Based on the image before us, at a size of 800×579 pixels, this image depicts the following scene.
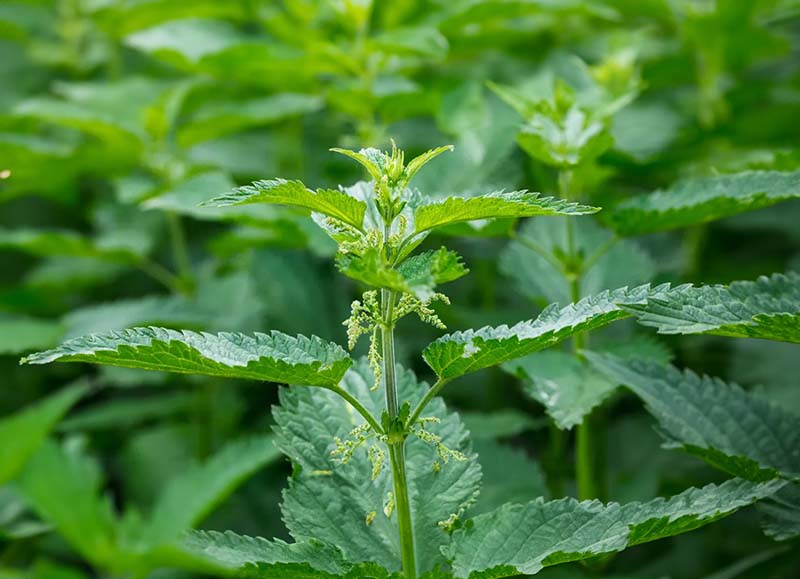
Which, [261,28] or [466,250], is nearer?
[466,250]

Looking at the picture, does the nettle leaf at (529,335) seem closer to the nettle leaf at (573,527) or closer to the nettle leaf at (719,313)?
the nettle leaf at (719,313)

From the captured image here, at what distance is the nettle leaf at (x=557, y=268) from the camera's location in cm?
120

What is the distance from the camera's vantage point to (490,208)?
0.73m

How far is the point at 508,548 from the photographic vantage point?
0.75 m

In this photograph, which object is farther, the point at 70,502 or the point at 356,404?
the point at 70,502

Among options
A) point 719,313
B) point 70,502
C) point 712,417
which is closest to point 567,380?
point 712,417

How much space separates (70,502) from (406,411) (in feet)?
1.88

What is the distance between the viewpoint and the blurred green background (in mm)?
1275

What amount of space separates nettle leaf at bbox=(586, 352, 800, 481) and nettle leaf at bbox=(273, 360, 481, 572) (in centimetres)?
21

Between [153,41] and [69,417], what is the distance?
2.38ft

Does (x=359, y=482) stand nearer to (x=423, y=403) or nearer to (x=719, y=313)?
(x=423, y=403)

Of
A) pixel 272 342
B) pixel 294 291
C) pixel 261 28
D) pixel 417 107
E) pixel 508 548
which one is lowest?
pixel 508 548

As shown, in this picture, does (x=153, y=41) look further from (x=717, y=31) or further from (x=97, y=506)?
(x=717, y=31)

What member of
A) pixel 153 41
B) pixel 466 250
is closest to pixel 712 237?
pixel 466 250
